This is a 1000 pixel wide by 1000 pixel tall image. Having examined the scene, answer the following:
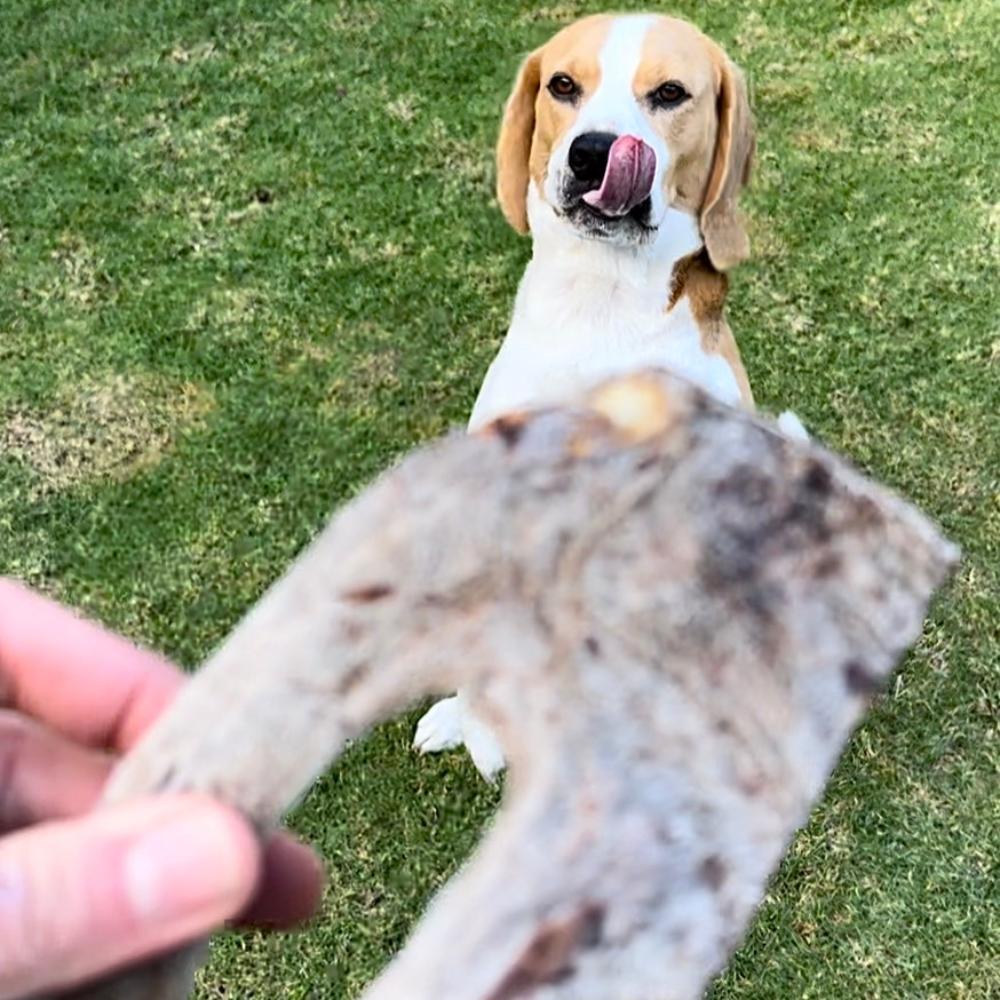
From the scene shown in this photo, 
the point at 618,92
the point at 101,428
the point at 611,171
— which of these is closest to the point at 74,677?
the point at 611,171

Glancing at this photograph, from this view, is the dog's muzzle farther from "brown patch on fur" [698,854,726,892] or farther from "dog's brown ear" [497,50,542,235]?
"brown patch on fur" [698,854,726,892]

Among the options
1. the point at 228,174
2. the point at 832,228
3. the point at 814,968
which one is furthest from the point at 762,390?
the point at 228,174

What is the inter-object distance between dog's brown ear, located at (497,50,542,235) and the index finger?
62.3 inches

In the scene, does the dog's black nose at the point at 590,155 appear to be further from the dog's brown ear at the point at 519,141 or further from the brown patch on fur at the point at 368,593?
the brown patch on fur at the point at 368,593

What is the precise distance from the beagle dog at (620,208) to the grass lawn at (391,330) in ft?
2.04

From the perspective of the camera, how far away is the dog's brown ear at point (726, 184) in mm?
2543

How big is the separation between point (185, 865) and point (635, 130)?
1797mm

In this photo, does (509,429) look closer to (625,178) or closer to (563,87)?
(625,178)

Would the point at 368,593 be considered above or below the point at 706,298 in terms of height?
above

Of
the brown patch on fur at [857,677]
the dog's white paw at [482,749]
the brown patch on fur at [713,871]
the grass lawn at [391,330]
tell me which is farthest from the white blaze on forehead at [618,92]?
the brown patch on fur at [713,871]

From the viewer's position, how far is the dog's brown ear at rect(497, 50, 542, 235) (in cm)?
262

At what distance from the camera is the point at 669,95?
2.43 meters

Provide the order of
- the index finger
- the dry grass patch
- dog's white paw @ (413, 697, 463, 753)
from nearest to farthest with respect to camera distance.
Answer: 1. the index finger
2. dog's white paw @ (413, 697, 463, 753)
3. the dry grass patch

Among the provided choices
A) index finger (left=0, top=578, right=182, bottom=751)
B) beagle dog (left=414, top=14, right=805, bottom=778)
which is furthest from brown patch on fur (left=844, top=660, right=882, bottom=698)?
beagle dog (left=414, top=14, right=805, bottom=778)
